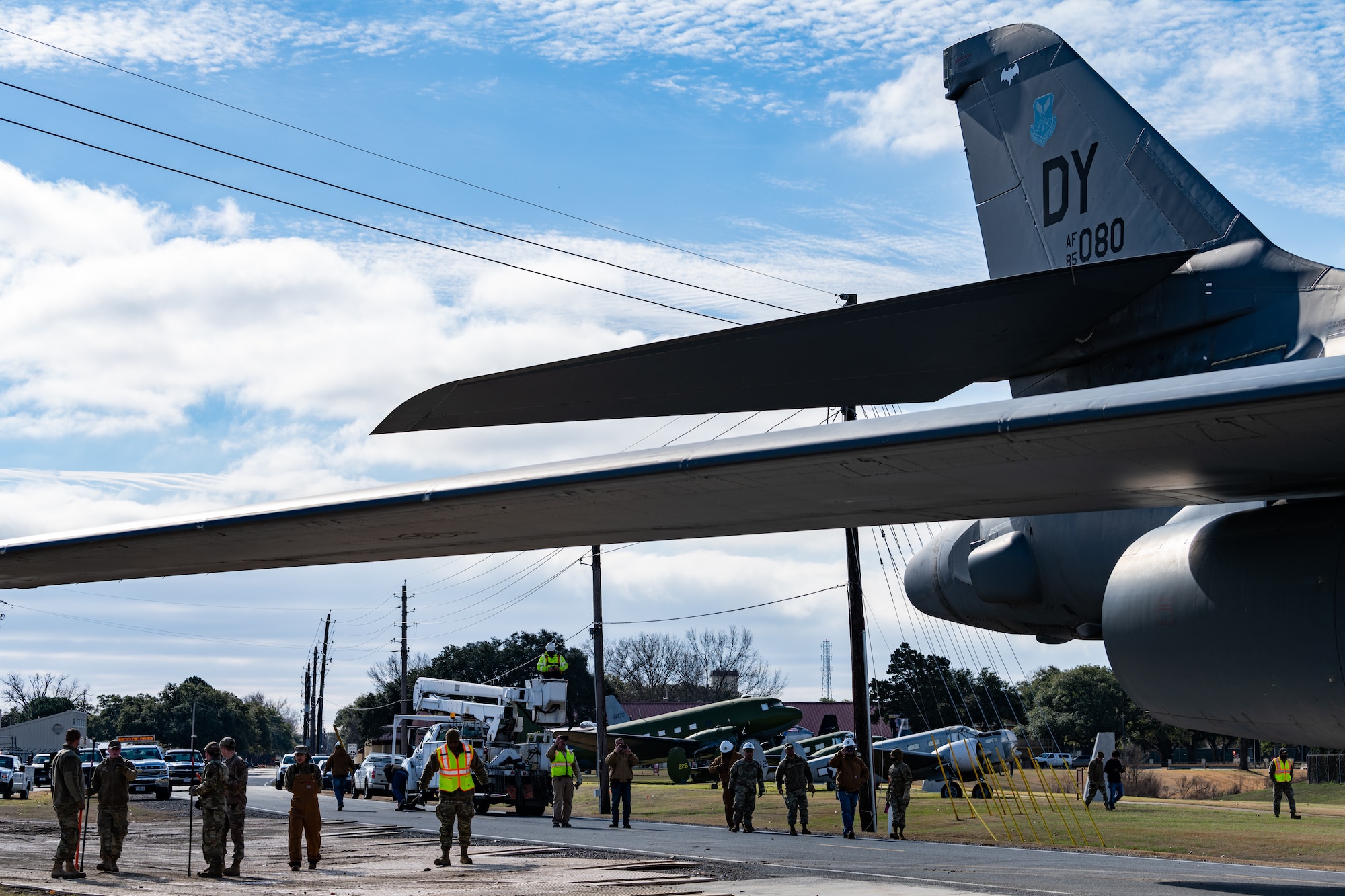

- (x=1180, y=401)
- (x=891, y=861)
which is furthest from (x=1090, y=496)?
(x=891, y=861)

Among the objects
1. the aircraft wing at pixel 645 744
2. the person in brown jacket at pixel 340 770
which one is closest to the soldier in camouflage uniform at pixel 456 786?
the person in brown jacket at pixel 340 770

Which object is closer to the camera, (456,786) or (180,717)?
(456,786)

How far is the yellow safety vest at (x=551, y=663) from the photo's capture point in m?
34.5

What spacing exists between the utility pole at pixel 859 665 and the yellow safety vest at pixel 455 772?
31.7 feet

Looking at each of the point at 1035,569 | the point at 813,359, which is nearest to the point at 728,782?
the point at 1035,569

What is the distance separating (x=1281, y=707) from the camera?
6.93 m

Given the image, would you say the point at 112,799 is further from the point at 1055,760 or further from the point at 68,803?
the point at 1055,760

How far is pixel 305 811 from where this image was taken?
14.6m

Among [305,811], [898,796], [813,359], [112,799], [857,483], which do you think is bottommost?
[898,796]

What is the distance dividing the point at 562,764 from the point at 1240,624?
17111mm

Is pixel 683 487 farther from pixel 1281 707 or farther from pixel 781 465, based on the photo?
pixel 1281 707

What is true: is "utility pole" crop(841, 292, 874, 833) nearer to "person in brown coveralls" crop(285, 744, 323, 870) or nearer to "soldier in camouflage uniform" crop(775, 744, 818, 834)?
"soldier in camouflage uniform" crop(775, 744, 818, 834)

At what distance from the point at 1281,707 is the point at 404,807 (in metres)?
24.4

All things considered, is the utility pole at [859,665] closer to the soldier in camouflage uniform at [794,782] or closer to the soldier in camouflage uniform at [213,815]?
the soldier in camouflage uniform at [794,782]
